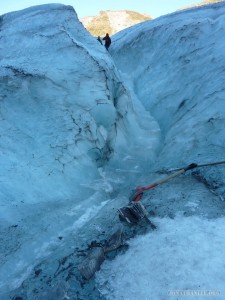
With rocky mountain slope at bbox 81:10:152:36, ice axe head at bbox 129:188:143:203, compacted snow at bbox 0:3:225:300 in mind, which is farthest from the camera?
rocky mountain slope at bbox 81:10:152:36

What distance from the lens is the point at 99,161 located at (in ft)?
23.8

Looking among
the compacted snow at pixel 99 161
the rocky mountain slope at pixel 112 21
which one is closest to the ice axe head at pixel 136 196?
the compacted snow at pixel 99 161

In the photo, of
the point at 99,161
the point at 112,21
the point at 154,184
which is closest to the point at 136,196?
the point at 154,184

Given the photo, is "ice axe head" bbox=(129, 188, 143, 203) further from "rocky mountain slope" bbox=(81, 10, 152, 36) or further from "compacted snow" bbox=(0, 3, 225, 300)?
"rocky mountain slope" bbox=(81, 10, 152, 36)

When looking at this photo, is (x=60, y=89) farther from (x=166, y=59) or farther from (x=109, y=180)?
(x=166, y=59)

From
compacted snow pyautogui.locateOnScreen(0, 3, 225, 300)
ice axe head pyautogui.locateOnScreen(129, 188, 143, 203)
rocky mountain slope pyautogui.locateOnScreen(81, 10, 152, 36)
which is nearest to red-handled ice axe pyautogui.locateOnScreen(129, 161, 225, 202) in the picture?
ice axe head pyautogui.locateOnScreen(129, 188, 143, 203)

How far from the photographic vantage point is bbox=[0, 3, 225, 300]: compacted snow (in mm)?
4129

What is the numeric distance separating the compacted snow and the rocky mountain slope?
33.9m

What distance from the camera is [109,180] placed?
→ 685 cm

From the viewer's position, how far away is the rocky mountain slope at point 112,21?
141ft

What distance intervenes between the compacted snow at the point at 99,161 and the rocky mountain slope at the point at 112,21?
33928 mm

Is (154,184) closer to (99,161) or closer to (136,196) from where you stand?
(136,196)

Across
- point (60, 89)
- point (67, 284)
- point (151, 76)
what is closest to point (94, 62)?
point (60, 89)

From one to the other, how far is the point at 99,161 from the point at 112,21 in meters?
41.8
